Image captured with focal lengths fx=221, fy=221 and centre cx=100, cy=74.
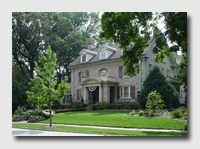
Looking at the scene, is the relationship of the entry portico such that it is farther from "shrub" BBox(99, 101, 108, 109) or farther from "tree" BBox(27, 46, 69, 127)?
"tree" BBox(27, 46, 69, 127)

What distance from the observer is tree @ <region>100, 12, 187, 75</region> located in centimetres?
971

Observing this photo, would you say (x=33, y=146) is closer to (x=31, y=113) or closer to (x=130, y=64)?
(x=130, y=64)

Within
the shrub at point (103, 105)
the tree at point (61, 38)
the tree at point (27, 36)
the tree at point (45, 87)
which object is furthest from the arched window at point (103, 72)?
the tree at point (45, 87)

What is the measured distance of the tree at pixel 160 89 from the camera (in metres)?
17.7

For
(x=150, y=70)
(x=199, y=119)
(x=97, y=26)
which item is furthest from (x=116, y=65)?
(x=199, y=119)

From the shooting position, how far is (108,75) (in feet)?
73.2

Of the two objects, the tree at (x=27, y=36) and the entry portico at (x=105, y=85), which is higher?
the tree at (x=27, y=36)

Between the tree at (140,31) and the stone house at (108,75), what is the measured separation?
7605 millimetres

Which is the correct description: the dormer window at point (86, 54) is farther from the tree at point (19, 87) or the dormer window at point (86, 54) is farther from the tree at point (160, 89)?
the tree at point (19, 87)

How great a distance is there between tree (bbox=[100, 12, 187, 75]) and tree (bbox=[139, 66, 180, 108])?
6.38 metres

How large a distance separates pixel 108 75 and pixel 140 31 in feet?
36.8

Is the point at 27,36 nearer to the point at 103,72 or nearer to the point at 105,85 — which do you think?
the point at 105,85

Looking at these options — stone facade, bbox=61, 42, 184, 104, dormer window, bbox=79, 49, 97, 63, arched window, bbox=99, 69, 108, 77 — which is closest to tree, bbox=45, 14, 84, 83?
dormer window, bbox=79, 49, 97, 63

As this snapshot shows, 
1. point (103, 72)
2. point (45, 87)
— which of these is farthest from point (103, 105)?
point (45, 87)
